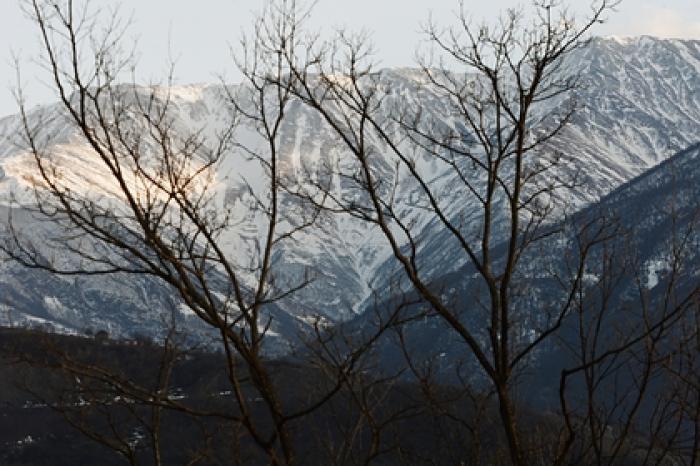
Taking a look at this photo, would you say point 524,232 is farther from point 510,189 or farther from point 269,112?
point 269,112

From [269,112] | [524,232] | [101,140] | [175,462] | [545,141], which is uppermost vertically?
[175,462]

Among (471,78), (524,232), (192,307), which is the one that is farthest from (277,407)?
(471,78)

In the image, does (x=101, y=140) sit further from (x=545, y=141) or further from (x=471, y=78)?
(x=471, y=78)

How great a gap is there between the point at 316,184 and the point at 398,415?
1.80 metres

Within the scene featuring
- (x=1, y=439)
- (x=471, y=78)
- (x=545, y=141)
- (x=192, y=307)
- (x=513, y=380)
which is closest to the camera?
(x=192, y=307)

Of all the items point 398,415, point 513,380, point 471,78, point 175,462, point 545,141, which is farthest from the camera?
point 175,462

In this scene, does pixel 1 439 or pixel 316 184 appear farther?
pixel 1 439

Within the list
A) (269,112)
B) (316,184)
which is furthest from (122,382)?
(269,112)

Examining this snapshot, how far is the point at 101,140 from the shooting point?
5.96 metres

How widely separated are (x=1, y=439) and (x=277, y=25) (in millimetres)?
95618

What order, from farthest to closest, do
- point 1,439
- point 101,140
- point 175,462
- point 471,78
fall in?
point 1,439, point 175,462, point 471,78, point 101,140

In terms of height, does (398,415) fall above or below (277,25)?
below

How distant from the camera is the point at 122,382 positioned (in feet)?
18.6

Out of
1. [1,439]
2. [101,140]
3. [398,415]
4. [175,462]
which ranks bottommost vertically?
[398,415]
